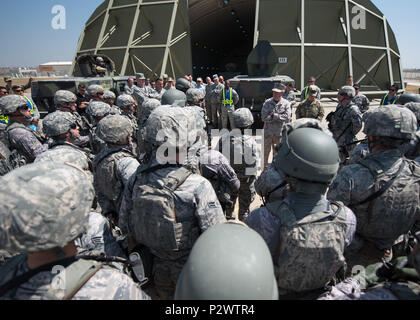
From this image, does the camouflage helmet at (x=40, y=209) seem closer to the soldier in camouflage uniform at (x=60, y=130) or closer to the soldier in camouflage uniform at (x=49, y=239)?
the soldier in camouflage uniform at (x=49, y=239)

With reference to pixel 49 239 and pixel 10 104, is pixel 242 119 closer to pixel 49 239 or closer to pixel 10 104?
pixel 49 239

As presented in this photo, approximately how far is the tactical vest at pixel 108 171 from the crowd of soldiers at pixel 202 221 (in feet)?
0.04

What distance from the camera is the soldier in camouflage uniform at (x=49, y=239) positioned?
108 centimetres

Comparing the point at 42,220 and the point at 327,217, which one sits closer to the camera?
the point at 42,220

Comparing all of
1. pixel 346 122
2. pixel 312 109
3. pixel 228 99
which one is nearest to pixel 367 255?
pixel 346 122

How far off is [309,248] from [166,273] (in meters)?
1.13

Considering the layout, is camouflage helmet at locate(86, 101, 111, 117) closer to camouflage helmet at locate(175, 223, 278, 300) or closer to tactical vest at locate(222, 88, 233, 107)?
camouflage helmet at locate(175, 223, 278, 300)

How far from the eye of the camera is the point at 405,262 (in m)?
1.38

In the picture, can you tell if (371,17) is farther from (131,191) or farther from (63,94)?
(131,191)

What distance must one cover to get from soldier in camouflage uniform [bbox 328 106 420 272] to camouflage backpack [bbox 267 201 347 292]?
602 millimetres

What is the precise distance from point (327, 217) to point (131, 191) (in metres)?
1.51

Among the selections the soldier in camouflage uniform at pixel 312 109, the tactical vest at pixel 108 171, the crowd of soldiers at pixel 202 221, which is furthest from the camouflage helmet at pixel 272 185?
the soldier in camouflage uniform at pixel 312 109

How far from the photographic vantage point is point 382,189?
2037mm

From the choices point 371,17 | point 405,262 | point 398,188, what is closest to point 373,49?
point 371,17
